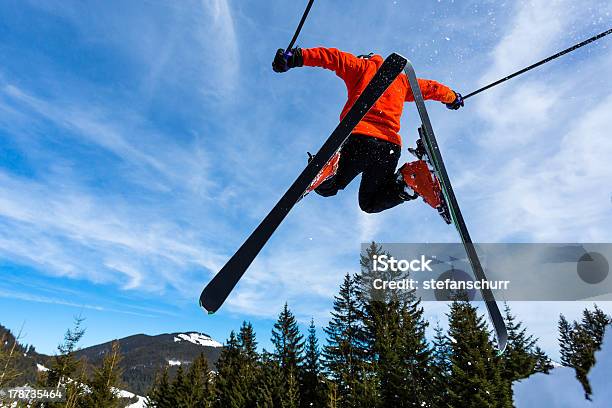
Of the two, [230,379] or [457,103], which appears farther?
[230,379]

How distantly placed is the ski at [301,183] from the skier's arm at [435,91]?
139 cm

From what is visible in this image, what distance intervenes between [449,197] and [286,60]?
2.26 metres

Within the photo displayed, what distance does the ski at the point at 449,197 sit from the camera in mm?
3985

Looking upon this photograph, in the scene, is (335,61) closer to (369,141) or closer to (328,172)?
(369,141)

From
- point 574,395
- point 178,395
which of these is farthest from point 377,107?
point 178,395

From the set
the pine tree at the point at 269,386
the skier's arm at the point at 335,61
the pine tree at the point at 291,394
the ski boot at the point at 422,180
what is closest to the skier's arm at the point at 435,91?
the ski boot at the point at 422,180

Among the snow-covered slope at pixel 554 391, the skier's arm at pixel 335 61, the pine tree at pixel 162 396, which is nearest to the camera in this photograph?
the snow-covered slope at pixel 554 391

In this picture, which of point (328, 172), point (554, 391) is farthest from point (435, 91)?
point (554, 391)

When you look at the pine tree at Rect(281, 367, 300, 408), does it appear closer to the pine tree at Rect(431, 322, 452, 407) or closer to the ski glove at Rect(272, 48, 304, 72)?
the pine tree at Rect(431, 322, 452, 407)

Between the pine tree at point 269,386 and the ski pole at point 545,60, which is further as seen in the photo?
the pine tree at point 269,386

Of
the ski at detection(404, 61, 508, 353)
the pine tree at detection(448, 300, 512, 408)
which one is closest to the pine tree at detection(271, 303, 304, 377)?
the pine tree at detection(448, 300, 512, 408)

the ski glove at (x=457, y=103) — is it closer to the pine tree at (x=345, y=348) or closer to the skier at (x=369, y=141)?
the skier at (x=369, y=141)

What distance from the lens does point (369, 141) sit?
423 cm

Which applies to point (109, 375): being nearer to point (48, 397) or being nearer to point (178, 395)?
point (48, 397)
